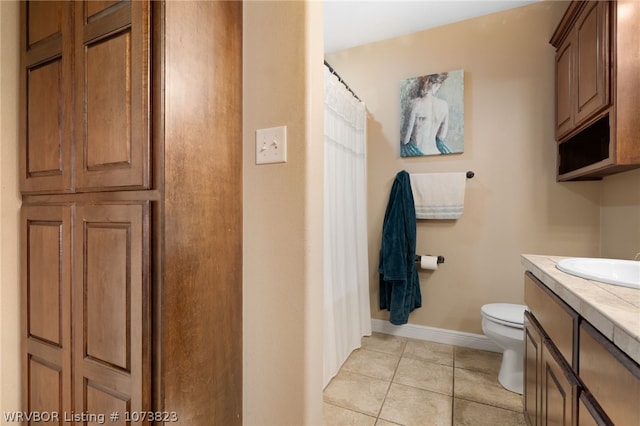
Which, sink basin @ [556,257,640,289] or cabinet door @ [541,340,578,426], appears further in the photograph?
sink basin @ [556,257,640,289]

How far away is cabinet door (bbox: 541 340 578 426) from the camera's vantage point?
81 cm

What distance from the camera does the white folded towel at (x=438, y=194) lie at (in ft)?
7.34

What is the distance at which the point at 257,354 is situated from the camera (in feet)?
3.42

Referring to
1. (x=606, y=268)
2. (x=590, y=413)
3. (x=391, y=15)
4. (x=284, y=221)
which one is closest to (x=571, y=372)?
(x=590, y=413)

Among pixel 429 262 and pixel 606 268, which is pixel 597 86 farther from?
pixel 429 262

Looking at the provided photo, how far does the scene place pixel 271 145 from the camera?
1008mm

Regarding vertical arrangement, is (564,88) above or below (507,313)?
above

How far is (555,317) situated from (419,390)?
1.05m

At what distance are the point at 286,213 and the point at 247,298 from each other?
35 centimetres

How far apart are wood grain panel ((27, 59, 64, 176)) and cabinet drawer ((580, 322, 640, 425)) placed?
159 centimetres

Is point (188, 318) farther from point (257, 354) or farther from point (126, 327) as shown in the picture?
point (257, 354)

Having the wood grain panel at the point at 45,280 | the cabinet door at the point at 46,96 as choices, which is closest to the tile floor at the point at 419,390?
the wood grain panel at the point at 45,280

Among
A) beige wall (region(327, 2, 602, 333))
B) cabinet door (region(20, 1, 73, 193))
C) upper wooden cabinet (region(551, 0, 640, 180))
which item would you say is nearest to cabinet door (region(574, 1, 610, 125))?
upper wooden cabinet (region(551, 0, 640, 180))

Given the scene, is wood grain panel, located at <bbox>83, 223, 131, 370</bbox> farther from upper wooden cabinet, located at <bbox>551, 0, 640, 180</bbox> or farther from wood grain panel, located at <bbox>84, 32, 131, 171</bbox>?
upper wooden cabinet, located at <bbox>551, 0, 640, 180</bbox>
